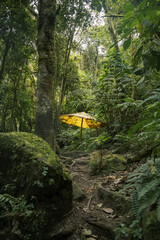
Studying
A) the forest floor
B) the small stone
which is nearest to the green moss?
the forest floor

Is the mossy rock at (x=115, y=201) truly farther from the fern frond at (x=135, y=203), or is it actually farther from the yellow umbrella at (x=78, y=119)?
the yellow umbrella at (x=78, y=119)

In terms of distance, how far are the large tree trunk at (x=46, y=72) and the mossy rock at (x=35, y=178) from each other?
2117 millimetres

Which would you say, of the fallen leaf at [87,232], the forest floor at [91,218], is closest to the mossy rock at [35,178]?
the forest floor at [91,218]

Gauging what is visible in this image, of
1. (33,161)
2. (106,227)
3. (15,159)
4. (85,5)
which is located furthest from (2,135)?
(85,5)

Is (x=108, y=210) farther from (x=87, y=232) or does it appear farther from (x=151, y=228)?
(x=151, y=228)

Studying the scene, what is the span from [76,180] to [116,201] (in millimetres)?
1822

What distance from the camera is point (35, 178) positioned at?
7.27 ft

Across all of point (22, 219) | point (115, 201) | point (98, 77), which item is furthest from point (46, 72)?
point (22, 219)

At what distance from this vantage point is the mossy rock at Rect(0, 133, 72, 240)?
217 cm

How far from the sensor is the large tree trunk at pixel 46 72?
482 cm

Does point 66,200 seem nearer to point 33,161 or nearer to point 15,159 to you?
point 33,161

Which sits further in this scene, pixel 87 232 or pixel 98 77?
pixel 98 77

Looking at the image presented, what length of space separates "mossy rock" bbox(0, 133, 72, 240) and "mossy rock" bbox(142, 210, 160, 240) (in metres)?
1.16

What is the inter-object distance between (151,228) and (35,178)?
1.42 meters
